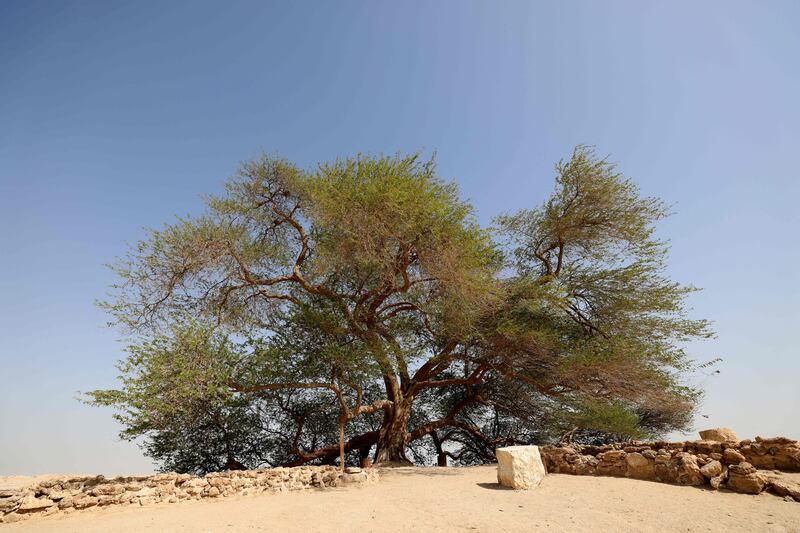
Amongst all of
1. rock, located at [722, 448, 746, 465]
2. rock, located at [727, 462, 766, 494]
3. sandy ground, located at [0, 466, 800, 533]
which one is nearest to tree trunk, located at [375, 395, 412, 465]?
sandy ground, located at [0, 466, 800, 533]

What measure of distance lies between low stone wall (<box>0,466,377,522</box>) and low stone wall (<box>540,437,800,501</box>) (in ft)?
17.4

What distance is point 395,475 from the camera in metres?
11.8

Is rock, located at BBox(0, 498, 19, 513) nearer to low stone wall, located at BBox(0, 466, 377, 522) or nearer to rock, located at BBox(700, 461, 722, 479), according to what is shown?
low stone wall, located at BBox(0, 466, 377, 522)

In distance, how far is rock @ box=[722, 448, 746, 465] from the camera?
880cm

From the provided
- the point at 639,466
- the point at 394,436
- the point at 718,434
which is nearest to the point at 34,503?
the point at 394,436

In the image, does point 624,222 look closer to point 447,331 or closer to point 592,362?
point 592,362

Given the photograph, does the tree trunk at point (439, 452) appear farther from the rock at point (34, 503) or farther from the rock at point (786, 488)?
the rock at point (34, 503)

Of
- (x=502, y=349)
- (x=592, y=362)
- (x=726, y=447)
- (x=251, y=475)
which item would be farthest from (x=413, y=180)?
(x=726, y=447)

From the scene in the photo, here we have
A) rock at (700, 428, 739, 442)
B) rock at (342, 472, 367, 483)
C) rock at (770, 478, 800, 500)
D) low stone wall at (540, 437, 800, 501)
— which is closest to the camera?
rock at (770, 478, 800, 500)

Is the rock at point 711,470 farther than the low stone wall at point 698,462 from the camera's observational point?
Yes

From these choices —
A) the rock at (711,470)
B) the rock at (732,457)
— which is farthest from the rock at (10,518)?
the rock at (732,457)

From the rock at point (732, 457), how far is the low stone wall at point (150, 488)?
7.84 metres

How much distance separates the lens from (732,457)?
891 centimetres

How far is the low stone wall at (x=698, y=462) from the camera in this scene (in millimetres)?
8172
